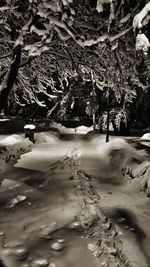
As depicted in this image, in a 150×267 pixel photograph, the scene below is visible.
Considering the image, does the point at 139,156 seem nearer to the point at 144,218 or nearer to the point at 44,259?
the point at 144,218

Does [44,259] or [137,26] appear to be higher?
[137,26]

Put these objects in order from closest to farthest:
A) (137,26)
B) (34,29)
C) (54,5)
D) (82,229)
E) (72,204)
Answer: (137,26) < (54,5) < (34,29) < (82,229) < (72,204)

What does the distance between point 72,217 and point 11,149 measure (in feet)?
29.0

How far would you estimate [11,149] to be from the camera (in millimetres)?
15812

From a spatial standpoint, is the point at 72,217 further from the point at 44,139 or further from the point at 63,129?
the point at 63,129

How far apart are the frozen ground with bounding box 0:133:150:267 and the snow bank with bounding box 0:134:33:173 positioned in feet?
1.12

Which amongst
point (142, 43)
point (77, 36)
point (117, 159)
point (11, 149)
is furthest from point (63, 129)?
point (142, 43)

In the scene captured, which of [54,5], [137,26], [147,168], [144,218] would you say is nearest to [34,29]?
Result: [54,5]

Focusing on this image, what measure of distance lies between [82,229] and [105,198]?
2.61 metres

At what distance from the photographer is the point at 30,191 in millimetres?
9555

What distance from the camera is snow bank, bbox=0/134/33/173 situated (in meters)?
13.6

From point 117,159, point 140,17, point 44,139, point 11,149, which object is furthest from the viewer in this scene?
point 44,139

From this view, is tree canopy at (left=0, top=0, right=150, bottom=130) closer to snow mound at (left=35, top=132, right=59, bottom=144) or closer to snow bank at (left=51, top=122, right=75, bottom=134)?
snow mound at (left=35, top=132, right=59, bottom=144)

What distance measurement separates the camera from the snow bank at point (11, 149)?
44.7ft
